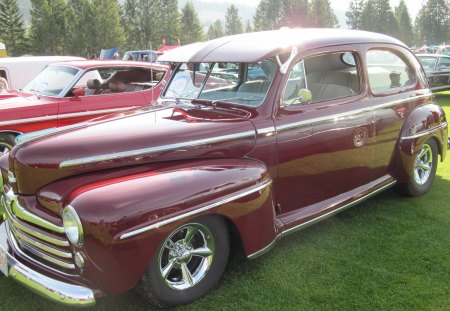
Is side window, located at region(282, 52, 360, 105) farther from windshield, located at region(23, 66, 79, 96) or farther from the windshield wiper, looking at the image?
windshield, located at region(23, 66, 79, 96)

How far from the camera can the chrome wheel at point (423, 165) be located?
16.0 ft

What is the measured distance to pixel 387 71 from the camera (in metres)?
4.49

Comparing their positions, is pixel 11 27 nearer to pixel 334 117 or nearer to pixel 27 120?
pixel 27 120

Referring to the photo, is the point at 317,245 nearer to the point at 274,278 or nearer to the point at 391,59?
the point at 274,278

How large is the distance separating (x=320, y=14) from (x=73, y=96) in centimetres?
7616

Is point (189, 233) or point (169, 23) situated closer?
point (189, 233)

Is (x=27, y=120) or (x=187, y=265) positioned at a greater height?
(x=27, y=120)

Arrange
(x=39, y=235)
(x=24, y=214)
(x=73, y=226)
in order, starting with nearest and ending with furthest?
(x=73, y=226) < (x=39, y=235) < (x=24, y=214)

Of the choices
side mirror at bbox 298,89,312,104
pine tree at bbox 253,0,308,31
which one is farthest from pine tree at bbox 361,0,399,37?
side mirror at bbox 298,89,312,104

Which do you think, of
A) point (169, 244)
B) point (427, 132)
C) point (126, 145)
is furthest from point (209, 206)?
point (427, 132)

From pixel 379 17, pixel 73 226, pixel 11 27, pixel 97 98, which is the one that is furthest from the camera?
pixel 379 17

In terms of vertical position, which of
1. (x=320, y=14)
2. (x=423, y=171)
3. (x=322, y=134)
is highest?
(x=320, y=14)

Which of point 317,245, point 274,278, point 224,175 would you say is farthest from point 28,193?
point 317,245

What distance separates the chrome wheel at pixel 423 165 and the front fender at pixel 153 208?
252 centimetres
